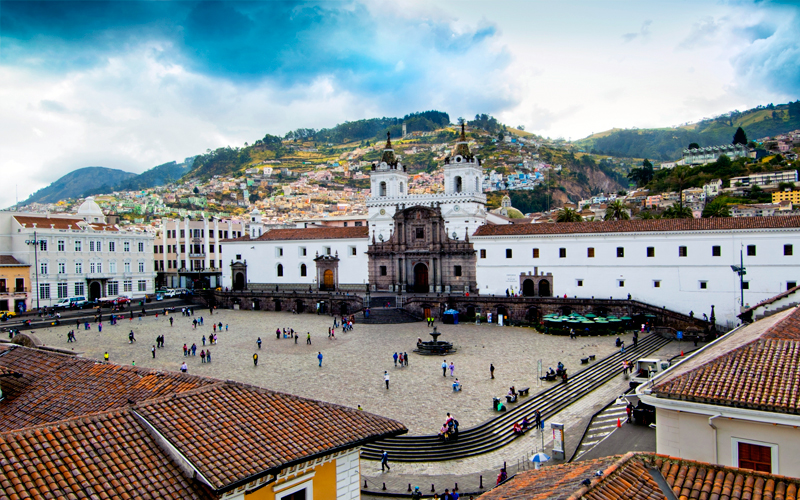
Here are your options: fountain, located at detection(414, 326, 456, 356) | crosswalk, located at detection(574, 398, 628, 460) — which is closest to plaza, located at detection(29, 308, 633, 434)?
fountain, located at detection(414, 326, 456, 356)

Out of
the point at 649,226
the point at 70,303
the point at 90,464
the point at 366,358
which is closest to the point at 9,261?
the point at 70,303

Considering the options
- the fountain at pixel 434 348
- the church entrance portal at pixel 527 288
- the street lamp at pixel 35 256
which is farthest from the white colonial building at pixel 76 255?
the church entrance portal at pixel 527 288

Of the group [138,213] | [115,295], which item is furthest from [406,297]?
[138,213]

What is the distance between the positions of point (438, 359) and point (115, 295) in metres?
40.9

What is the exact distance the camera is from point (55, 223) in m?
52.2

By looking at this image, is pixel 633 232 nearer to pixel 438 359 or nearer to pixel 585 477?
pixel 438 359

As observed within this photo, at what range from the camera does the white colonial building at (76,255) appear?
47812 millimetres

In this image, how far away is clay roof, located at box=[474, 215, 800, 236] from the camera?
117 feet

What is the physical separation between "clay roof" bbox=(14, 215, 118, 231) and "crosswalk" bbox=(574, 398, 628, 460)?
51.8m

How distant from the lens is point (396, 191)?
174ft

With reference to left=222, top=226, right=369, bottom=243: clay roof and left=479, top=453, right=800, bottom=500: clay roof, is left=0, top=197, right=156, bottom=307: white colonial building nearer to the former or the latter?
left=222, top=226, right=369, bottom=243: clay roof

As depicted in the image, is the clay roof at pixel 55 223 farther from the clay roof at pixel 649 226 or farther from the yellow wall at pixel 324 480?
the yellow wall at pixel 324 480

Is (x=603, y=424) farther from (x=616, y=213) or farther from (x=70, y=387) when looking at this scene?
(x=616, y=213)

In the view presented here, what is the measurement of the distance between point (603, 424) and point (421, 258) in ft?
103
